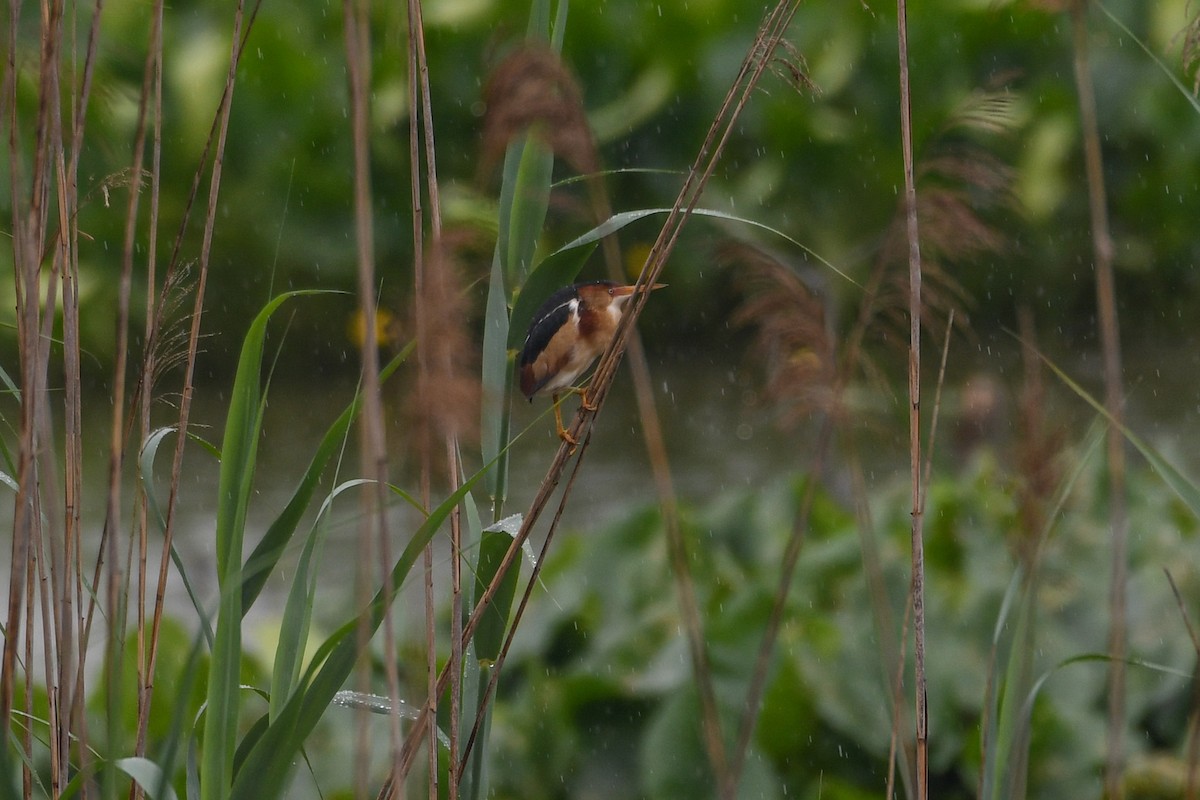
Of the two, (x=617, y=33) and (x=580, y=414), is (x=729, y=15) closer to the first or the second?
(x=617, y=33)

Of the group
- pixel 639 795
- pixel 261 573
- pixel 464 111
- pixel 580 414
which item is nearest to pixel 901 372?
pixel 464 111

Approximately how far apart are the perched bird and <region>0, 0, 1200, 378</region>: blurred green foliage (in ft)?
8.33

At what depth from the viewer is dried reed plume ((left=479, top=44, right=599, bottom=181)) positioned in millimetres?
868

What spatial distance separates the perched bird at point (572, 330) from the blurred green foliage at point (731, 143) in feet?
8.33

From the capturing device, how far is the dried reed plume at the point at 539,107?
87cm

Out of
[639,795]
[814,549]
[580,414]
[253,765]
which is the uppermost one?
[580,414]

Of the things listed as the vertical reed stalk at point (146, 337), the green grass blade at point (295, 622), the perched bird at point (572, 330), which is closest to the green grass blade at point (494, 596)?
the green grass blade at point (295, 622)

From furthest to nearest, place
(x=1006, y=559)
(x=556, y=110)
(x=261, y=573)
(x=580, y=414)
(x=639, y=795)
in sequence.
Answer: (x=1006, y=559) → (x=639, y=795) → (x=580, y=414) → (x=261, y=573) → (x=556, y=110)

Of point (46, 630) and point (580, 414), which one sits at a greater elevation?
point (580, 414)

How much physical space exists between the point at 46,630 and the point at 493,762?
3.44ft

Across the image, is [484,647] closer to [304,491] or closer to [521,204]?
[304,491]

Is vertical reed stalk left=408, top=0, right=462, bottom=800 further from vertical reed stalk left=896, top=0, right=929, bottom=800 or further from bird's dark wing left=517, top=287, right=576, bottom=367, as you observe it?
bird's dark wing left=517, top=287, right=576, bottom=367

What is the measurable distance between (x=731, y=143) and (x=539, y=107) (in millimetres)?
3957

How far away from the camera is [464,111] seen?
15.6ft
